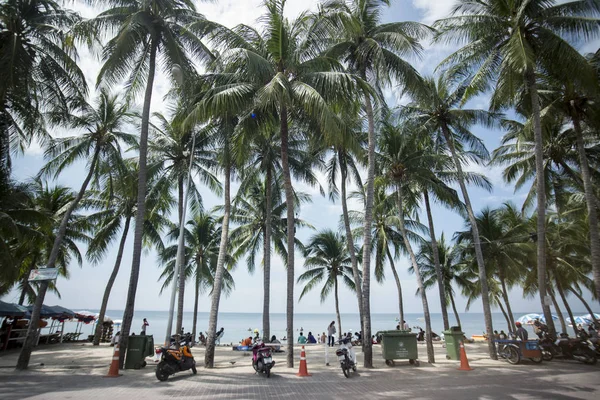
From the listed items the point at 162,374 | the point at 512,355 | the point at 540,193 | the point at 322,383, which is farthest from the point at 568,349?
the point at 162,374

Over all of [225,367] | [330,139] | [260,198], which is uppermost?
[260,198]

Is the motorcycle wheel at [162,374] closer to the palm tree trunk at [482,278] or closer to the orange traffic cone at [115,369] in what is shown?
the orange traffic cone at [115,369]

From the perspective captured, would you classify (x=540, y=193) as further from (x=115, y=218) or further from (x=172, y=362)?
(x=115, y=218)

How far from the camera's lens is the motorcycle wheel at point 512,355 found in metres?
12.0

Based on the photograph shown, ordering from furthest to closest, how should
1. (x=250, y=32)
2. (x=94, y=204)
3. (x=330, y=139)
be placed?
(x=94, y=204), (x=250, y=32), (x=330, y=139)

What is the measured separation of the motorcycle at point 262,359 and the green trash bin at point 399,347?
13.7 ft

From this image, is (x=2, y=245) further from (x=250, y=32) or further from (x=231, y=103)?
(x=250, y=32)

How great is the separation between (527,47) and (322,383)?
13.4 metres

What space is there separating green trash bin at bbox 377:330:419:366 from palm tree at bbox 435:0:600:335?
5714mm

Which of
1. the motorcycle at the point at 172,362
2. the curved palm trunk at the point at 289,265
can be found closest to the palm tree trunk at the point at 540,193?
the curved palm trunk at the point at 289,265

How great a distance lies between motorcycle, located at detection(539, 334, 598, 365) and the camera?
11595 millimetres

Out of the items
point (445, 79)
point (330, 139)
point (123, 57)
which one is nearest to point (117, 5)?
point (123, 57)

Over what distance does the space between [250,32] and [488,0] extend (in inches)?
379

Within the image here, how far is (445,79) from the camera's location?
15555mm
